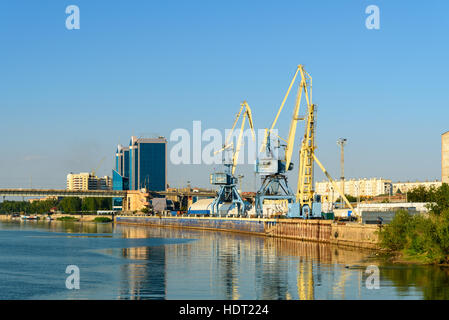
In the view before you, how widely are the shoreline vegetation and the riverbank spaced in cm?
652

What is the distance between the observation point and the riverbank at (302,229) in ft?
284

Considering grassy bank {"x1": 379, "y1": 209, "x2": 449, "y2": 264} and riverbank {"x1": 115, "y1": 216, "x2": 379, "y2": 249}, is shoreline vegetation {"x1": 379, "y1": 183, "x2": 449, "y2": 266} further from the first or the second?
riverbank {"x1": 115, "y1": 216, "x2": 379, "y2": 249}

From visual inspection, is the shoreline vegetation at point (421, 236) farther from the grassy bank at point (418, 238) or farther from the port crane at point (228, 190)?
the port crane at point (228, 190)

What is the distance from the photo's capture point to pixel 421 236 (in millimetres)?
66500

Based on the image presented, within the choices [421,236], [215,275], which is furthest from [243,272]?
[421,236]

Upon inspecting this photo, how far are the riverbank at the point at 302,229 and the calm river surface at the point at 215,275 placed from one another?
13.0 feet

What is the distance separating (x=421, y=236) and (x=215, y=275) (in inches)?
863

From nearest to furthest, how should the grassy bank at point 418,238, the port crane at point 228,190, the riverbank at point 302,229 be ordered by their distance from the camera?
1. the grassy bank at point 418,238
2. the riverbank at point 302,229
3. the port crane at point 228,190

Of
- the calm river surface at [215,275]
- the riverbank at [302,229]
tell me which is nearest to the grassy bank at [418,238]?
the calm river surface at [215,275]

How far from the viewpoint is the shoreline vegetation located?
201 feet

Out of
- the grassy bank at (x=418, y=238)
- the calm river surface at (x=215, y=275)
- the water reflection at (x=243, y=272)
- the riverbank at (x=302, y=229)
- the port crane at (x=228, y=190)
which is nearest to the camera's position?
the calm river surface at (x=215, y=275)

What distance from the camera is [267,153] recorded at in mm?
151125

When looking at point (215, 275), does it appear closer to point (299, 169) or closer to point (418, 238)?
point (418, 238)
